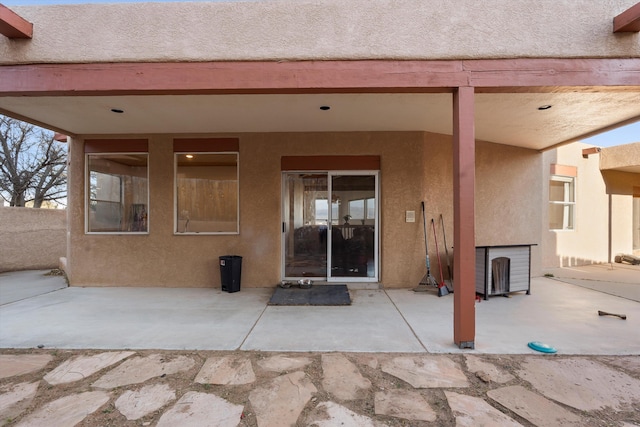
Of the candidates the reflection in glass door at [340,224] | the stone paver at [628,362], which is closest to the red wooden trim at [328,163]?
the reflection in glass door at [340,224]

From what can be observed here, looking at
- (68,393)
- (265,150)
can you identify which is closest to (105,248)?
(265,150)

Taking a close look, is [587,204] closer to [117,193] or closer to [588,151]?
[588,151]

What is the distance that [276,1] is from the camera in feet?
11.3

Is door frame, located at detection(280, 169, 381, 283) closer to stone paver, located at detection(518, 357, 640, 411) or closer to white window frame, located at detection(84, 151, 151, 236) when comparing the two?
white window frame, located at detection(84, 151, 151, 236)

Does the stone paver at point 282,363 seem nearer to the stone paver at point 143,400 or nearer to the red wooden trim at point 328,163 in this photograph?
the stone paver at point 143,400

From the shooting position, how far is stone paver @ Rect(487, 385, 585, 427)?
2.11m

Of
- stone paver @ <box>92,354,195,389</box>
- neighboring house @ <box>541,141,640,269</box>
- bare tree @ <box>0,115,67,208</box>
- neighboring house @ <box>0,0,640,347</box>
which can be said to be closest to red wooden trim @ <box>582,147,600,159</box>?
neighboring house @ <box>541,141,640,269</box>

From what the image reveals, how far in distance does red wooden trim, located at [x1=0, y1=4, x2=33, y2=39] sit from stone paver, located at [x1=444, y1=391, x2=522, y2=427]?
550cm

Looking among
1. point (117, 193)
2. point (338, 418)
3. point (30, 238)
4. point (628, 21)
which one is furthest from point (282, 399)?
point (30, 238)

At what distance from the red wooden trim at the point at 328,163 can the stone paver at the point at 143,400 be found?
411 cm

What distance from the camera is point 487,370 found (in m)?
2.75

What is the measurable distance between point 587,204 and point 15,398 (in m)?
12.5

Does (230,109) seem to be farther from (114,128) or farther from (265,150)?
(114,128)

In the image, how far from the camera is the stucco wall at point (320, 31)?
3.25 metres
